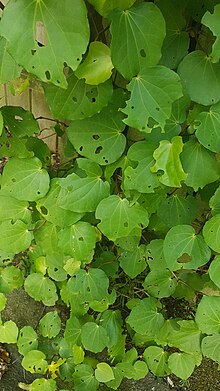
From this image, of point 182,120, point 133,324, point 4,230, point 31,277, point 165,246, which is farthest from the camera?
point 31,277

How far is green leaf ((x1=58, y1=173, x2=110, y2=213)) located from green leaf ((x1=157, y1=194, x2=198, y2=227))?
0.67 feet

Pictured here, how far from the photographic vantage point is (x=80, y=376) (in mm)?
1718

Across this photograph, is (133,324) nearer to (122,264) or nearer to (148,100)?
(122,264)

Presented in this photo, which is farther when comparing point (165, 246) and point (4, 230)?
point (4, 230)

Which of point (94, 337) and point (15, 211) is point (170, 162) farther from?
point (94, 337)

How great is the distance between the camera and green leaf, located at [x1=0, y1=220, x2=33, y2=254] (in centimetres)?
140

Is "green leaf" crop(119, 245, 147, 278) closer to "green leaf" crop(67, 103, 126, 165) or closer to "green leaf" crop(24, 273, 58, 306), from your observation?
"green leaf" crop(24, 273, 58, 306)

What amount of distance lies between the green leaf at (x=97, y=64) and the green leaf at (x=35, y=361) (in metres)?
1.10

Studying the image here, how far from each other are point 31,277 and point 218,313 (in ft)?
2.22

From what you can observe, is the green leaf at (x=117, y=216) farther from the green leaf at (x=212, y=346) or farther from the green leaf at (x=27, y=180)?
the green leaf at (x=212, y=346)

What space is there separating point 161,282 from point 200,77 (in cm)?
72

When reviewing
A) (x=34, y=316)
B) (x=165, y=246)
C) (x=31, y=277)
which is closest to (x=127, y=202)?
(x=165, y=246)

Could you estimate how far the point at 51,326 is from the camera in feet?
5.93

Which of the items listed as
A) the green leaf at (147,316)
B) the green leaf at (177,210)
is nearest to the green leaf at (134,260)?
the green leaf at (147,316)
